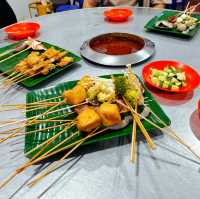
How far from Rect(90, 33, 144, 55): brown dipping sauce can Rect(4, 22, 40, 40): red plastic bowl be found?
631 millimetres

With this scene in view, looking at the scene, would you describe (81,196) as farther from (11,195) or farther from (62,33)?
(62,33)

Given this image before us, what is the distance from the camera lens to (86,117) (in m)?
1.05

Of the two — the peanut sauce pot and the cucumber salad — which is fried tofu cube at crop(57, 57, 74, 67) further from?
the cucumber salad

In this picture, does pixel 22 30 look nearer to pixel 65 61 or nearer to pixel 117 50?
pixel 65 61

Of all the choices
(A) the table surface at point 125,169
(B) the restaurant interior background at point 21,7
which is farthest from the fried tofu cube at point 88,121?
(B) the restaurant interior background at point 21,7

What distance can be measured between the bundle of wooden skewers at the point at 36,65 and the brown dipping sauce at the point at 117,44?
0.86 ft

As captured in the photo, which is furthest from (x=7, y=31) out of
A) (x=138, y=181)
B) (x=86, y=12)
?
(x=138, y=181)

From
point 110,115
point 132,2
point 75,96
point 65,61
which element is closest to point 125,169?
point 110,115

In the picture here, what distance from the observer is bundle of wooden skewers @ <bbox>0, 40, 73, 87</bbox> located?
151 cm

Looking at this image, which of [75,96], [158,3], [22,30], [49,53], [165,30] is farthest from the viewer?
[158,3]

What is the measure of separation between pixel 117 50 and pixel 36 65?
23.1 inches

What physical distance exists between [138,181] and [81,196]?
23cm

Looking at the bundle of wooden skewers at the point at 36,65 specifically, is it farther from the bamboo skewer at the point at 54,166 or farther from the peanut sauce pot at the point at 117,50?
the bamboo skewer at the point at 54,166

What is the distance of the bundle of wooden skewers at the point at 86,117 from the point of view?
101 cm
